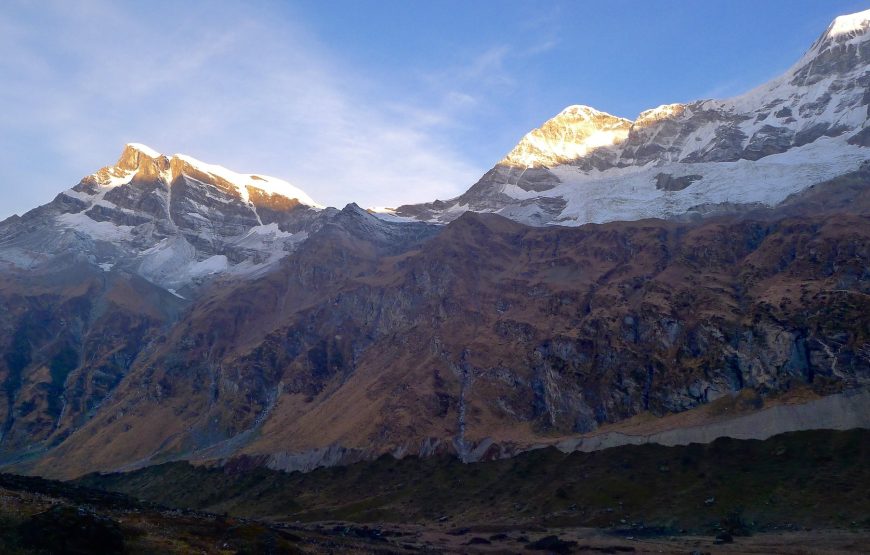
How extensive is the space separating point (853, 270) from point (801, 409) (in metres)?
53.7

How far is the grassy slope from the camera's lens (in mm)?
Answer: 114938

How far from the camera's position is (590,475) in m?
145

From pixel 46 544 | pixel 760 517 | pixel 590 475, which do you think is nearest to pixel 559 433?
pixel 590 475

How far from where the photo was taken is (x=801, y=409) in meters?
140

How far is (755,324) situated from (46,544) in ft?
518

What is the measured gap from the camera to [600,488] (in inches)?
5369

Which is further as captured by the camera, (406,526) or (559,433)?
(559,433)

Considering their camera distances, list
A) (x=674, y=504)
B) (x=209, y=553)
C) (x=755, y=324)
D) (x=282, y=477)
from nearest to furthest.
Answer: (x=209, y=553), (x=674, y=504), (x=755, y=324), (x=282, y=477)

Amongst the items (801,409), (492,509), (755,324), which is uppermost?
(755,324)

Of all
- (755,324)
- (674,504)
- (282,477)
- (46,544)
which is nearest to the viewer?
(46,544)

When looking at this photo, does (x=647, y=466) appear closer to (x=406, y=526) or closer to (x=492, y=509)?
(x=492, y=509)

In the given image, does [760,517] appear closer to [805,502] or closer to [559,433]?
[805,502]

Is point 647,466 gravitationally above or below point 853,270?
below

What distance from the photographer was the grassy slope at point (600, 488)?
115 meters
